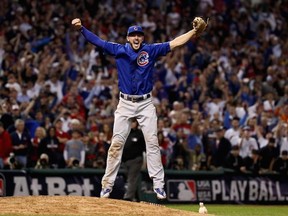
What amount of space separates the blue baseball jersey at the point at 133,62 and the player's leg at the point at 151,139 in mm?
290

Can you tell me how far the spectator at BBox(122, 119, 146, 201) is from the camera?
19.9 meters

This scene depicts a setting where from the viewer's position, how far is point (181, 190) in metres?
22.2

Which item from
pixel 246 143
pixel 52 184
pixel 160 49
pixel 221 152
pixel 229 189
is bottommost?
pixel 229 189

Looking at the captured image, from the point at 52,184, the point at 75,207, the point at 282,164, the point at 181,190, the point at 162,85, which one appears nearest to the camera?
the point at 75,207

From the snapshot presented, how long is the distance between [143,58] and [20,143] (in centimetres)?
650

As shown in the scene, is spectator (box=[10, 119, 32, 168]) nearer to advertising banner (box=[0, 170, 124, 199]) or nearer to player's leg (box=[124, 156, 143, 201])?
advertising banner (box=[0, 170, 124, 199])

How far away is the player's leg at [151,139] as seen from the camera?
15.5m

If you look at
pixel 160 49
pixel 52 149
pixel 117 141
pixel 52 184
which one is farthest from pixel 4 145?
pixel 160 49

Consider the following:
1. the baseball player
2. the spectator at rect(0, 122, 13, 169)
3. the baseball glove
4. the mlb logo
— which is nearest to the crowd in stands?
the spectator at rect(0, 122, 13, 169)

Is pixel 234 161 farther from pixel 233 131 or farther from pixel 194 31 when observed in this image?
pixel 194 31

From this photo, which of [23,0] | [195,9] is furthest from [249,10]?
[23,0]

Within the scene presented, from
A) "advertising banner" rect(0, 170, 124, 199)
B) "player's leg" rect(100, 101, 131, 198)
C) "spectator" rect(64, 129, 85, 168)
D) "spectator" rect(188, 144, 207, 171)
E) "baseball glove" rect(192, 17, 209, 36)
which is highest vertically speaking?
"baseball glove" rect(192, 17, 209, 36)

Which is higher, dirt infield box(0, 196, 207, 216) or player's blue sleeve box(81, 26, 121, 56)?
player's blue sleeve box(81, 26, 121, 56)

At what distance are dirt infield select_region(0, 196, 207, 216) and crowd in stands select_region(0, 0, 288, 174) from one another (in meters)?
6.41
